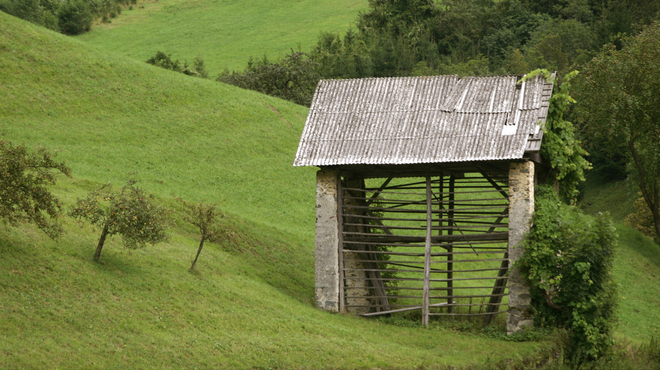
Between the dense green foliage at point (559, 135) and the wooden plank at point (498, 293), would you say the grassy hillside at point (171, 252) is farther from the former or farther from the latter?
the dense green foliage at point (559, 135)

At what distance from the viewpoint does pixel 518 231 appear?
21656 mm

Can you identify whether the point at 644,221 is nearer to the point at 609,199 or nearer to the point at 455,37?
the point at 609,199

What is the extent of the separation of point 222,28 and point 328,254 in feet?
264

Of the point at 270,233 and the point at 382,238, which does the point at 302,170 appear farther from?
the point at 382,238

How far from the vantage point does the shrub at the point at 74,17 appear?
282ft

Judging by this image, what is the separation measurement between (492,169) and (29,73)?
1217 inches

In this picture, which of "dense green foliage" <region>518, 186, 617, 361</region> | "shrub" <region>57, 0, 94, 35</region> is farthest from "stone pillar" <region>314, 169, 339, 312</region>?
"shrub" <region>57, 0, 94, 35</region>

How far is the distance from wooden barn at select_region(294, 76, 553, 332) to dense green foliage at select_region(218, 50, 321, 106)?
40710 mm

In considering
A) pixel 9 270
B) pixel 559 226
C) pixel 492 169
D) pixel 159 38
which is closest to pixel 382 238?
pixel 492 169

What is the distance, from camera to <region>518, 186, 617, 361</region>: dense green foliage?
789 inches

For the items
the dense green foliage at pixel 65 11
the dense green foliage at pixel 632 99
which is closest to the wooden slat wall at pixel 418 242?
the dense green foliage at pixel 632 99

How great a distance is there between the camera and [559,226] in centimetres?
2119

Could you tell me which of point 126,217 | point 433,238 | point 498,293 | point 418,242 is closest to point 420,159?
point 433,238

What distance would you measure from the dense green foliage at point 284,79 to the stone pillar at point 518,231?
45453 millimetres
